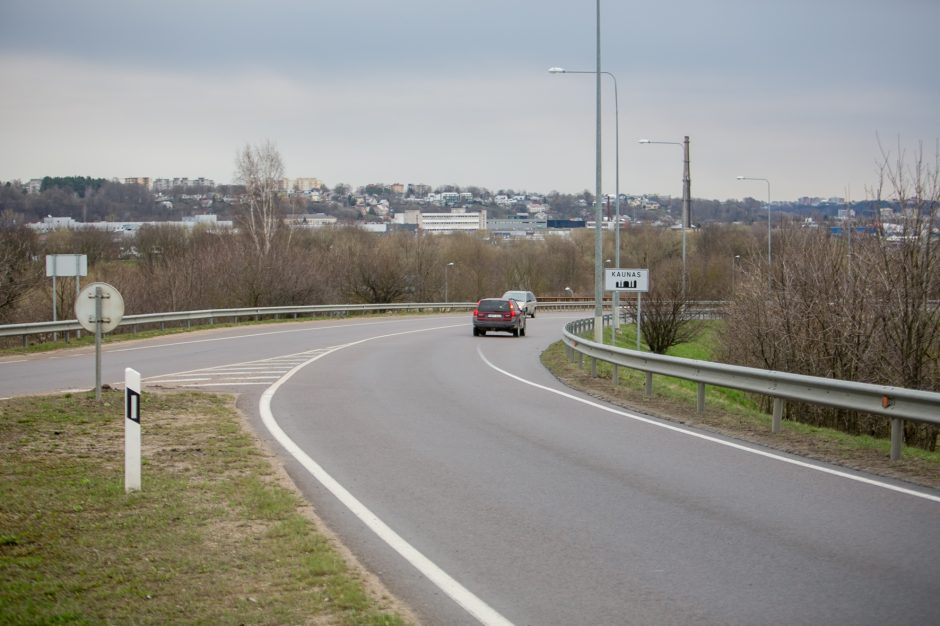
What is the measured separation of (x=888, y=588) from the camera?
6391 millimetres

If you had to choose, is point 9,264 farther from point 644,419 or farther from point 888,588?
point 888,588

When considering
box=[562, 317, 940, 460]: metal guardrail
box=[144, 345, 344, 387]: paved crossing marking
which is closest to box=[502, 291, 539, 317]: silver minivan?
box=[144, 345, 344, 387]: paved crossing marking

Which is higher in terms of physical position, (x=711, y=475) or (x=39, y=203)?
(x=39, y=203)

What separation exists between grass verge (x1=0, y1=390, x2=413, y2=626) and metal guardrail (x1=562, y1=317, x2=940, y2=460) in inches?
266

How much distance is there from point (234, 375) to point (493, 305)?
860 inches

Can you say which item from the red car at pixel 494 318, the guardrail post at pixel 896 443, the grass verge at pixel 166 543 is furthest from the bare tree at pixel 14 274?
the guardrail post at pixel 896 443

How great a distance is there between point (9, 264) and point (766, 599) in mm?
40525

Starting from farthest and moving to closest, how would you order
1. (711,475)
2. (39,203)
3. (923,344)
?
1. (39,203)
2. (923,344)
3. (711,475)

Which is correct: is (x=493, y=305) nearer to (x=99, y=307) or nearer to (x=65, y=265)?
(x=65, y=265)

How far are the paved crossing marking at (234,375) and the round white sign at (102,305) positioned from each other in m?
6.56

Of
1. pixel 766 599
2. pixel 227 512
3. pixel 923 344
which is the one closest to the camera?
pixel 766 599

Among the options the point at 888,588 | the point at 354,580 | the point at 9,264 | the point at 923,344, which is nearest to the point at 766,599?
the point at 888,588

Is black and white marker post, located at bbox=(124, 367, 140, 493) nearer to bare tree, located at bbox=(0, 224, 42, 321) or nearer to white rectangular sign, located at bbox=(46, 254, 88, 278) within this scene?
white rectangular sign, located at bbox=(46, 254, 88, 278)

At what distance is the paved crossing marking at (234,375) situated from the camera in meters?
20.8
